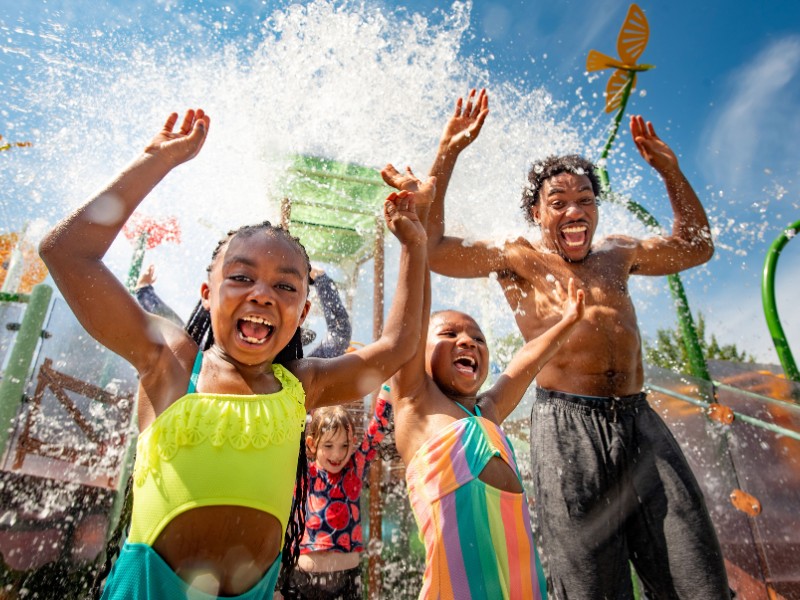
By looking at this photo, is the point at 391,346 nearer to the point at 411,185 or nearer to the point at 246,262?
the point at 246,262

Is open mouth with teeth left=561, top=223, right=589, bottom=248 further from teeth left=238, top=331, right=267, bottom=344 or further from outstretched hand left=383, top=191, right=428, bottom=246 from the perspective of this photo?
teeth left=238, top=331, right=267, bottom=344

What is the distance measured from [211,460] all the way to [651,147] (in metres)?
3.32

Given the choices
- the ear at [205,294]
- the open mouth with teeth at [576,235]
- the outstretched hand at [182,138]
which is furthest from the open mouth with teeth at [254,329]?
the open mouth with teeth at [576,235]

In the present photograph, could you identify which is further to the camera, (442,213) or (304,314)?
(442,213)

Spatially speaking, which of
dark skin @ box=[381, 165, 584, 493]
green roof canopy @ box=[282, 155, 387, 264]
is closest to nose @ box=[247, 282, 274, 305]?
dark skin @ box=[381, 165, 584, 493]

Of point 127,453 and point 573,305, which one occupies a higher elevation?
point 573,305

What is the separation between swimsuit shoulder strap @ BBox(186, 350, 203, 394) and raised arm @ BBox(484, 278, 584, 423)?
1467 mm

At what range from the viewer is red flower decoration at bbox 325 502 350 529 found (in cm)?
341

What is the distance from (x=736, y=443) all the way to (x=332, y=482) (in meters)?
3.14

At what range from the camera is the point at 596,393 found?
258 cm

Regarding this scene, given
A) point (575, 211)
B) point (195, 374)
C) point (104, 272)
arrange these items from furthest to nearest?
point (575, 211) < point (195, 374) < point (104, 272)

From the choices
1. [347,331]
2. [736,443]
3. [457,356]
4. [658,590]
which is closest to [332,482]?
[347,331]

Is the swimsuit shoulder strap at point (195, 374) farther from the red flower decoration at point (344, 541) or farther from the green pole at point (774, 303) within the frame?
the green pole at point (774, 303)

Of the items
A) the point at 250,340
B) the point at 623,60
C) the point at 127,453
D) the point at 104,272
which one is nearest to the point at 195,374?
the point at 250,340
